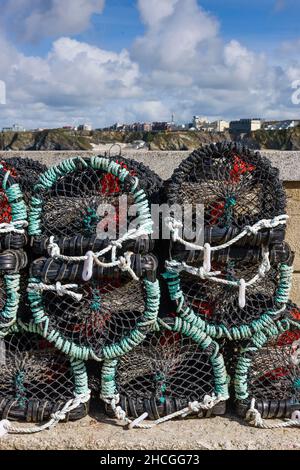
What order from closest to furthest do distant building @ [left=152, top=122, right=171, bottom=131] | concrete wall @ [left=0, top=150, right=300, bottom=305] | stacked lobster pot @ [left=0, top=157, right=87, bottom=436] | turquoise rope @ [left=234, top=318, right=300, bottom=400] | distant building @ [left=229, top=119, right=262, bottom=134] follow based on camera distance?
stacked lobster pot @ [left=0, top=157, right=87, bottom=436] → turquoise rope @ [left=234, top=318, right=300, bottom=400] → concrete wall @ [left=0, top=150, right=300, bottom=305] → distant building @ [left=152, top=122, right=171, bottom=131] → distant building @ [left=229, top=119, right=262, bottom=134]

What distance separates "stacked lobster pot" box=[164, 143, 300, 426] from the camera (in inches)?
90.1

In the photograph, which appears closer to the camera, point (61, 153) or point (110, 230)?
point (110, 230)

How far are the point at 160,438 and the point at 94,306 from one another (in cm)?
67

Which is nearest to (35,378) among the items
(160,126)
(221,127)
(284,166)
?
(284,166)

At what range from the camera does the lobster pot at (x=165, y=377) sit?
242 cm

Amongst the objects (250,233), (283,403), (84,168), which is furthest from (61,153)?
(283,403)

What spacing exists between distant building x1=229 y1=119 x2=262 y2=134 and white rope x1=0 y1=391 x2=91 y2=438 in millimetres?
41533

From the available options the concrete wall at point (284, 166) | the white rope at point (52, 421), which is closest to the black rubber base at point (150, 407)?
the white rope at point (52, 421)

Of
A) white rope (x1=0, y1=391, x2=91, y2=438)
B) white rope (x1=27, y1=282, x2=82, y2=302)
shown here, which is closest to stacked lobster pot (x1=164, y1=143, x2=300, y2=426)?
white rope (x1=27, y1=282, x2=82, y2=302)

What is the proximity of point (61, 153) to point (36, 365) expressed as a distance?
136 centimetres

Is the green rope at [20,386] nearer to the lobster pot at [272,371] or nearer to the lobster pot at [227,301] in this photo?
the lobster pot at [227,301]

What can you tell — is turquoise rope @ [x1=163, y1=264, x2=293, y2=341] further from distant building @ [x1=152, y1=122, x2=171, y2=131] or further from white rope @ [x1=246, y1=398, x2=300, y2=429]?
distant building @ [x1=152, y1=122, x2=171, y2=131]

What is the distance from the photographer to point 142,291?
235 cm
